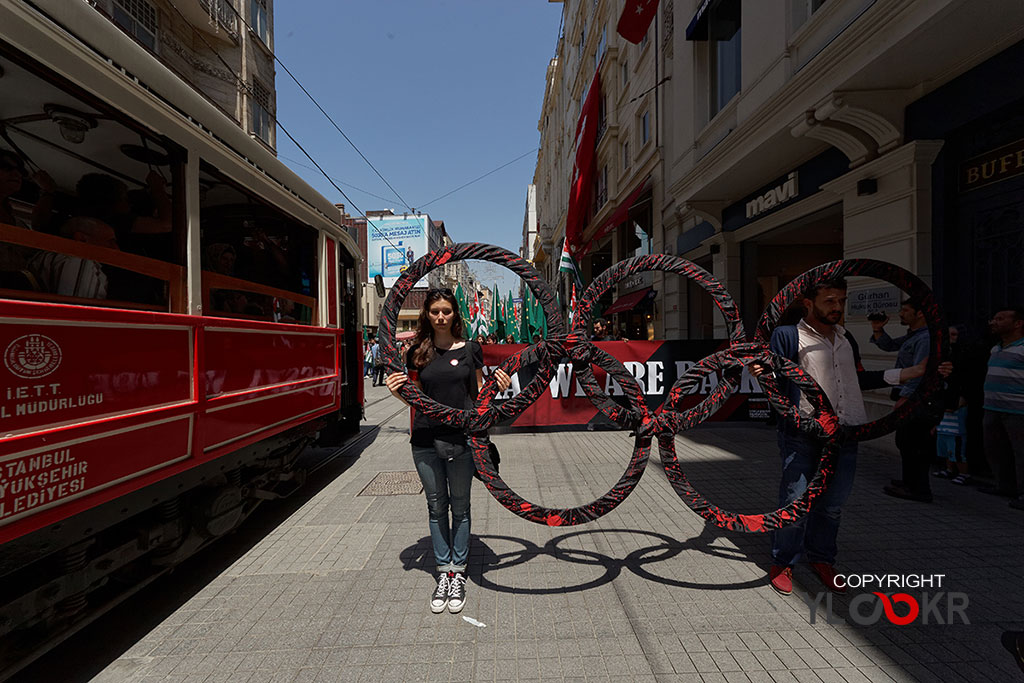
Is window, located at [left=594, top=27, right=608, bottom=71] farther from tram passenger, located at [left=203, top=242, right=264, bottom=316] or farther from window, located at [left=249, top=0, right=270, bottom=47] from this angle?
tram passenger, located at [left=203, top=242, right=264, bottom=316]

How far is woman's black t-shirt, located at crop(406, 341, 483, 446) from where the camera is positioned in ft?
9.59

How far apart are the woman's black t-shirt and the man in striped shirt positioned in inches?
198

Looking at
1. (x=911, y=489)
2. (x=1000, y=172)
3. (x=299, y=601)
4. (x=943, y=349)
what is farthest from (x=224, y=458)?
(x=1000, y=172)

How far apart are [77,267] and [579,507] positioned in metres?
3.27

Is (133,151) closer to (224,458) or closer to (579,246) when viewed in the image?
(224,458)

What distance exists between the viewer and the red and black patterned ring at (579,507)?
108 inches

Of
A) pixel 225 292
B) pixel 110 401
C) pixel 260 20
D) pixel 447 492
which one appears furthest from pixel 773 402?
pixel 260 20

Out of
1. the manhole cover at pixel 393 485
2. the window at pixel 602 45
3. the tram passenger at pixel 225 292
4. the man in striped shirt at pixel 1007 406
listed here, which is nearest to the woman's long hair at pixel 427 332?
the tram passenger at pixel 225 292

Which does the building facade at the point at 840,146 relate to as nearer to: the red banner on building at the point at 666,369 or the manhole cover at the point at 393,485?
the red banner on building at the point at 666,369

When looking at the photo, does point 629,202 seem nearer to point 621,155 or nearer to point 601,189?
point 621,155

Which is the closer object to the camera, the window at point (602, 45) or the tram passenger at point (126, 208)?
the tram passenger at point (126, 208)

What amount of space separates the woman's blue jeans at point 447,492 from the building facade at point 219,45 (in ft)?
40.0

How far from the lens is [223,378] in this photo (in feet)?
11.2

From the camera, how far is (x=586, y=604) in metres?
3.02
